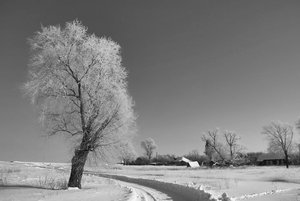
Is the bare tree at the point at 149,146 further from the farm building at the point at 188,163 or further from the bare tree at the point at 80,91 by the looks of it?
the bare tree at the point at 80,91

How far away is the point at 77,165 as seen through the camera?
23.5m

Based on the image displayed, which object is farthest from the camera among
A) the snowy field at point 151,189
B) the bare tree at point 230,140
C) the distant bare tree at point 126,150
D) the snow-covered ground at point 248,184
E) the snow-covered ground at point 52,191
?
the bare tree at point 230,140

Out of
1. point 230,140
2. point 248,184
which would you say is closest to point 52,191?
point 248,184

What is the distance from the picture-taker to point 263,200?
45.5 feet

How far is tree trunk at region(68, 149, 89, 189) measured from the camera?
23109mm

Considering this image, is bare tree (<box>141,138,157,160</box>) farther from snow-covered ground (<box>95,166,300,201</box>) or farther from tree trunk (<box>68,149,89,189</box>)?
tree trunk (<box>68,149,89,189</box>)

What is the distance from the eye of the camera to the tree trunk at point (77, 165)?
910 inches

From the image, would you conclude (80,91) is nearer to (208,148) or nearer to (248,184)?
(248,184)

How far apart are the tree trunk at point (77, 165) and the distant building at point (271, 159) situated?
114 m

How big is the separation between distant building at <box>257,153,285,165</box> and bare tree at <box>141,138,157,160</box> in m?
52.4

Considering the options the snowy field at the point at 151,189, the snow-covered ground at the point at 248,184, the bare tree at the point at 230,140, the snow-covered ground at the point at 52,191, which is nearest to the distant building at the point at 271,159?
the bare tree at the point at 230,140

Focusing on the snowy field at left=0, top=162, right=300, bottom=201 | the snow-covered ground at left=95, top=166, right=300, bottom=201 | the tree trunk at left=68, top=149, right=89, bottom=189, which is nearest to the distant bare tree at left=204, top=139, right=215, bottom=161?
the snow-covered ground at left=95, top=166, right=300, bottom=201

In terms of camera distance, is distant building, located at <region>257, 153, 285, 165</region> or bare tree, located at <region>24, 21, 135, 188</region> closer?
bare tree, located at <region>24, 21, 135, 188</region>

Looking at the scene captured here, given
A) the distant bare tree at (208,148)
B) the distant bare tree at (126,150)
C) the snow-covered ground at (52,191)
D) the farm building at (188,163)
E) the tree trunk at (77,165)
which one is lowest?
the snow-covered ground at (52,191)
